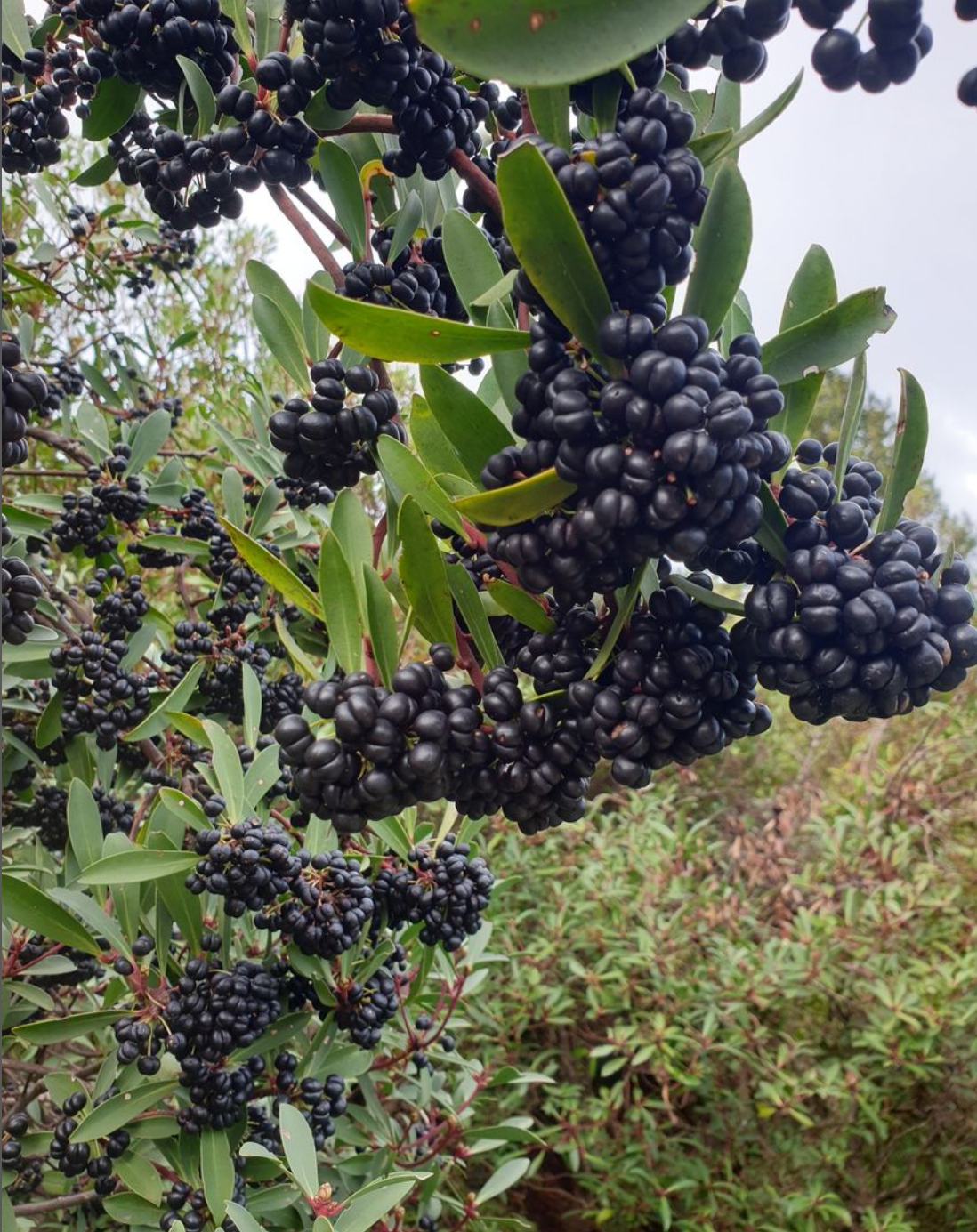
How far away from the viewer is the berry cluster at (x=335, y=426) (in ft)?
3.27

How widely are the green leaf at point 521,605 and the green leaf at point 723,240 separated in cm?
29

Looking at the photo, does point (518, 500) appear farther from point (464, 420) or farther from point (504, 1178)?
point (504, 1178)

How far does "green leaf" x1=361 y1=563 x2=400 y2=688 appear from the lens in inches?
33.5

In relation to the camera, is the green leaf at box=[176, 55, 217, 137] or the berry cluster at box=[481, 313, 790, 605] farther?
the green leaf at box=[176, 55, 217, 137]

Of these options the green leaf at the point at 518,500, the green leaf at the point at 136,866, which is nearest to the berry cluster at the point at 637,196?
the green leaf at the point at 518,500

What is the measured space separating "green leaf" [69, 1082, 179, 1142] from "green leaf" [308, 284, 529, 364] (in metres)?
1.40

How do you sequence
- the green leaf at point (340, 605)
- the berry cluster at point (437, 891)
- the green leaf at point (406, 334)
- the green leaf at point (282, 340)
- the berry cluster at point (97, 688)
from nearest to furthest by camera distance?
the green leaf at point (406, 334) → the green leaf at point (340, 605) → the green leaf at point (282, 340) → the berry cluster at point (437, 891) → the berry cluster at point (97, 688)

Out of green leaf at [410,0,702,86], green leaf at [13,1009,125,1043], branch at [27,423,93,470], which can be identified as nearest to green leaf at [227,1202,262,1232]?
green leaf at [13,1009,125,1043]

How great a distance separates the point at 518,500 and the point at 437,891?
1.07 meters

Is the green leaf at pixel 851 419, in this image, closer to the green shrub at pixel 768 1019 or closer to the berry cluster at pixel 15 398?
the berry cluster at pixel 15 398

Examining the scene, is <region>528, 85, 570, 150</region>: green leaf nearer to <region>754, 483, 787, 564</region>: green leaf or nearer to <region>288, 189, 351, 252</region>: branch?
<region>754, 483, 787, 564</region>: green leaf

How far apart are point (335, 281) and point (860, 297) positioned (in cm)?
58

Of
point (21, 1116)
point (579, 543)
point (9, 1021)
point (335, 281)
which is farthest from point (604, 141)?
point (21, 1116)

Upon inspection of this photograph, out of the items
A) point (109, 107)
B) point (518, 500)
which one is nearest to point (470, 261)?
point (518, 500)
